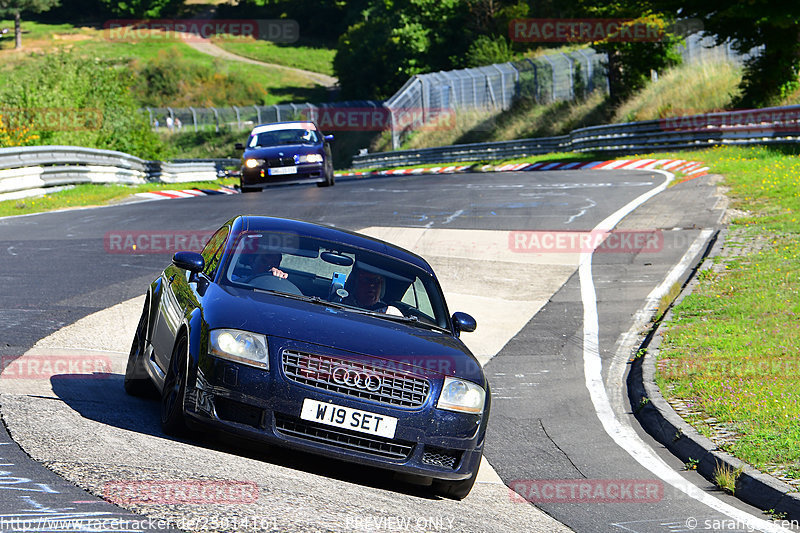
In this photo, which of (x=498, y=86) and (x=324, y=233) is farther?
(x=498, y=86)

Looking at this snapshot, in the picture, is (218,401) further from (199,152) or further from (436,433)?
(199,152)

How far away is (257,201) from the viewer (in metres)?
22.8

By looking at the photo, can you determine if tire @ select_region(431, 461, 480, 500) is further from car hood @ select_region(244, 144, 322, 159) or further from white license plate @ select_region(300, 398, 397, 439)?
car hood @ select_region(244, 144, 322, 159)

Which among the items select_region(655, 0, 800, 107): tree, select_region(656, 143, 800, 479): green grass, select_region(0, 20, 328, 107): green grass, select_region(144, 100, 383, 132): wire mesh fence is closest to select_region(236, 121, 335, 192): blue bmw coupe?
select_region(656, 143, 800, 479): green grass

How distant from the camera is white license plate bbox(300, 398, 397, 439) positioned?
242 inches

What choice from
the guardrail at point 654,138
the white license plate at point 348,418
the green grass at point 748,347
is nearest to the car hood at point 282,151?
the green grass at point 748,347

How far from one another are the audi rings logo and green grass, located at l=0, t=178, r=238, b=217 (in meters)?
17.8

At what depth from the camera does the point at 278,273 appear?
732 centimetres

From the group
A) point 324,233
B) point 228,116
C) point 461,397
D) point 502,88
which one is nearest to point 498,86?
point 502,88

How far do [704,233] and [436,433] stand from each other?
1213cm

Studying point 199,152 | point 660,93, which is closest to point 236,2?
point 199,152

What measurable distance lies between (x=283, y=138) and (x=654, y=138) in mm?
13890

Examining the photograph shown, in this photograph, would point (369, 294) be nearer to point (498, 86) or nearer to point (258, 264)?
point (258, 264)

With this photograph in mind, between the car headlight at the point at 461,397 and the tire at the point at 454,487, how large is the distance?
0.42 metres
